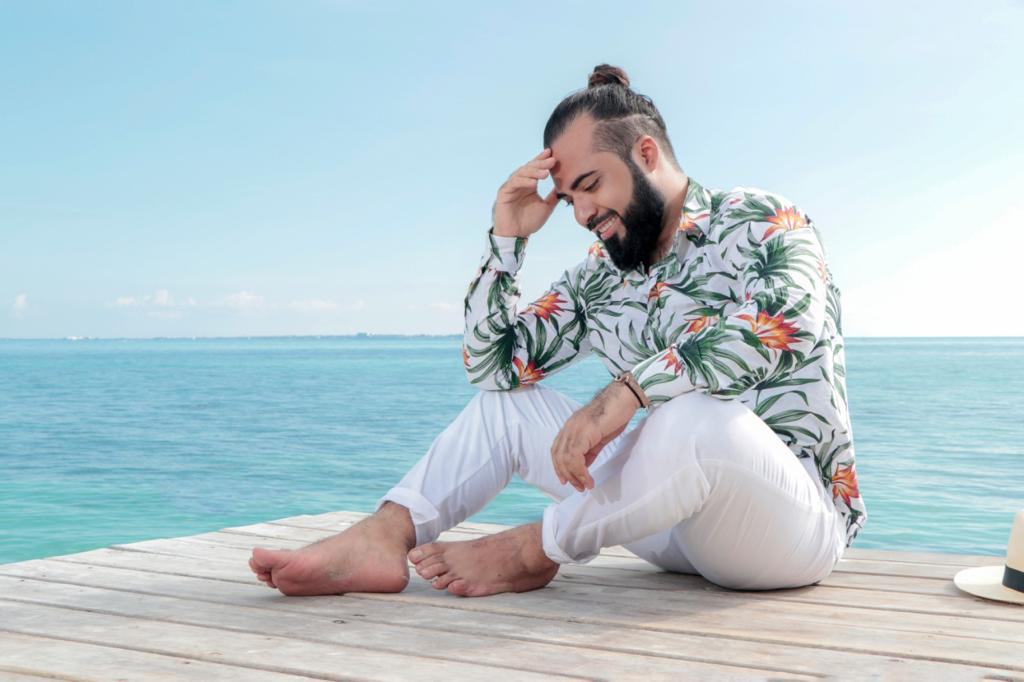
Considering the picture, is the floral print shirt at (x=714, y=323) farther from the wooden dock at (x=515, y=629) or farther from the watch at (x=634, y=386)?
the wooden dock at (x=515, y=629)

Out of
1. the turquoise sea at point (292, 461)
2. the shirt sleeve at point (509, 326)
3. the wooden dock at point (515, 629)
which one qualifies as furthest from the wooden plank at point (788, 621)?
the turquoise sea at point (292, 461)

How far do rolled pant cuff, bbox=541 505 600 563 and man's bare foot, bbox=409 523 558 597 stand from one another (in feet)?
0.26

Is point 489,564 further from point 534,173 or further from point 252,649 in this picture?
point 534,173

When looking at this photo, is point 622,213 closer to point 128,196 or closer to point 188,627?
Answer: point 188,627

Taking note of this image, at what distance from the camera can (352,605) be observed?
6.13 feet

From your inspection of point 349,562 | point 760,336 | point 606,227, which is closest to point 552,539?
point 349,562

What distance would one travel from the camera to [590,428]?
1627 millimetres

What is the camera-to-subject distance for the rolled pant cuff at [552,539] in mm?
1785

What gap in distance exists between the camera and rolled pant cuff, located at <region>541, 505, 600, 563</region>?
1.78m

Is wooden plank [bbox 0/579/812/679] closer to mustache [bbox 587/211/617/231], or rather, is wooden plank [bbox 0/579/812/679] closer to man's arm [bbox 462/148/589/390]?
man's arm [bbox 462/148/589/390]

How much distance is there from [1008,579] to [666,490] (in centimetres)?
81

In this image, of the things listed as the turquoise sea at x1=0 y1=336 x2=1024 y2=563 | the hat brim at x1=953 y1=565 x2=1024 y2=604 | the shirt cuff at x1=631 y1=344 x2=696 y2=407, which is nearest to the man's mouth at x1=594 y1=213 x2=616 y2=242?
the shirt cuff at x1=631 y1=344 x2=696 y2=407

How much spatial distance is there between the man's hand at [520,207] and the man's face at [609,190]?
0.27ft

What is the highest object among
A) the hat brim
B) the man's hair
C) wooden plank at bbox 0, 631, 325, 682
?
the man's hair
